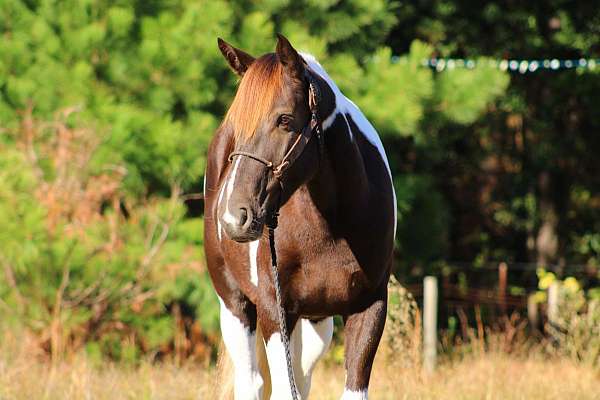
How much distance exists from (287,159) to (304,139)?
0.13m

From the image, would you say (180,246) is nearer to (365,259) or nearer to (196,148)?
(196,148)

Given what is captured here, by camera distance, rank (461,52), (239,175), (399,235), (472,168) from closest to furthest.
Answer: (239,175) → (399,235) → (461,52) → (472,168)

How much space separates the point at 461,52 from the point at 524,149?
6.07ft

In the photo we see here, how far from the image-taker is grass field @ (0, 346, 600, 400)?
566 centimetres

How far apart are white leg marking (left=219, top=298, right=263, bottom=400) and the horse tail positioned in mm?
76

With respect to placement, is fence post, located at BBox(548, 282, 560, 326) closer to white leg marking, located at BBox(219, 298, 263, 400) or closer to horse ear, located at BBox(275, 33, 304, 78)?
white leg marking, located at BBox(219, 298, 263, 400)

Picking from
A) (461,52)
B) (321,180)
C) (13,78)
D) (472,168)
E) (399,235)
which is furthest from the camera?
(472,168)

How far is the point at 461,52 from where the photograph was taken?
1455cm

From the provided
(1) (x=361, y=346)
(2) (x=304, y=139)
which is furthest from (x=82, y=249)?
(2) (x=304, y=139)

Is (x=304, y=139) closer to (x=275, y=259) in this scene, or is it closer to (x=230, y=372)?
(x=275, y=259)

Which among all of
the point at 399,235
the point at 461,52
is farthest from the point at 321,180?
the point at 461,52

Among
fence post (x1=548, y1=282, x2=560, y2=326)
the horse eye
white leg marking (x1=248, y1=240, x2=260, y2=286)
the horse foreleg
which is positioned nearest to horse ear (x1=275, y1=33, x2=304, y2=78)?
the horse eye

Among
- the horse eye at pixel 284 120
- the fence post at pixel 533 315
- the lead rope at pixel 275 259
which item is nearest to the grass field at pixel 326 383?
the lead rope at pixel 275 259

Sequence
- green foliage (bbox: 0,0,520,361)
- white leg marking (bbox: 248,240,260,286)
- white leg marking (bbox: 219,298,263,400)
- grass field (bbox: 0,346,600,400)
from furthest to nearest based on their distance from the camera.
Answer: green foliage (bbox: 0,0,520,361) < grass field (bbox: 0,346,600,400) < white leg marking (bbox: 219,298,263,400) < white leg marking (bbox: 248,240,260,286)
